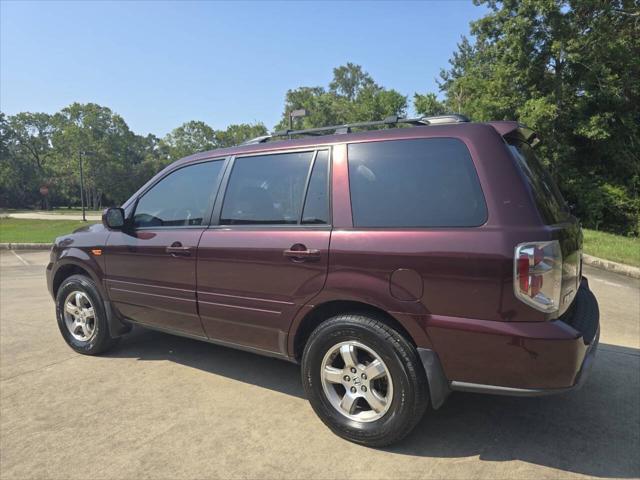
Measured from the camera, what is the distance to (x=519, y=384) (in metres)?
2.30

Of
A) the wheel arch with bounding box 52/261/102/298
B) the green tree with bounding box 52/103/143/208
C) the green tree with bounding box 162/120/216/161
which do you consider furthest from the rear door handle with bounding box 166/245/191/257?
the green tree with bounding box 162/120/216/161

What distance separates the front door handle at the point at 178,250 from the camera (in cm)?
344

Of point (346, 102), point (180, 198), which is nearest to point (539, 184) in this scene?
point (180, 198)

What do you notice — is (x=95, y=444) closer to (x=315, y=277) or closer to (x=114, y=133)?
(x=315, y=277)

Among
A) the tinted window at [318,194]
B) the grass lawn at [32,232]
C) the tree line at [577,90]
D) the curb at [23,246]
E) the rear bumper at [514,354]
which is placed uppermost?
the tree line at [577,90]

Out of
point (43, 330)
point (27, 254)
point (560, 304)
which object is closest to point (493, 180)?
point (560, 304)

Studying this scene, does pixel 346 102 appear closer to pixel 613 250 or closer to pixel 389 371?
pixel 613 250

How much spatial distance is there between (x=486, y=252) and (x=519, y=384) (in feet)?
2.33

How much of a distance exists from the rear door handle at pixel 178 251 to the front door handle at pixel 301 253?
949mm

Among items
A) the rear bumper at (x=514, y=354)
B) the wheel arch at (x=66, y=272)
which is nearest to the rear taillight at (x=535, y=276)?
the rear bumper at (x=514, y=354)

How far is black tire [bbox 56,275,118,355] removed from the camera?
13.6 feet

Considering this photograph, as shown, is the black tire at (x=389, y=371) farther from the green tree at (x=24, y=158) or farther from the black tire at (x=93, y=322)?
the green tree at (x=24, y=158)

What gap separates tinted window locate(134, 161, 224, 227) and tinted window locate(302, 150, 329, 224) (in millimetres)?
944

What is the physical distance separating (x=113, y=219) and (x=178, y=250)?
2.65 ft
